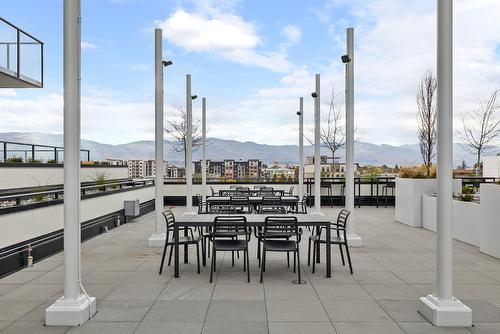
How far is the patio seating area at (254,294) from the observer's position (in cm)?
342

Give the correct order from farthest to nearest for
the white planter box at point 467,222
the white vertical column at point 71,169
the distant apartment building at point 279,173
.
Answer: the distant apartment building at point 279,173 → the white planter box at point 467,222 → the white vertical column at point 71,169

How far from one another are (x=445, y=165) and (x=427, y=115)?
11059 mm

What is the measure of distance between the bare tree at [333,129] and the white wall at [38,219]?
10.9 meters

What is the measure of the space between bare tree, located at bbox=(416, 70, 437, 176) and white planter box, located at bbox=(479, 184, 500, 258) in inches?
281

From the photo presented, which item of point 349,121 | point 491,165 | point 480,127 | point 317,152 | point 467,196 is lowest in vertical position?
point 467,196

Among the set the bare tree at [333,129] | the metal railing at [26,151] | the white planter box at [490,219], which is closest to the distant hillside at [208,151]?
the metal railing at [26,151]

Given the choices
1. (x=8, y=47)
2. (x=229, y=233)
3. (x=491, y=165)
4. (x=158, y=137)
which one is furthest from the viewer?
(x=491, y=165)

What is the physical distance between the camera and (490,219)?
611 centimetres

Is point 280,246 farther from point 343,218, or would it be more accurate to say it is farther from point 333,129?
point 333,129

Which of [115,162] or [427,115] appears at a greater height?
[427,115]

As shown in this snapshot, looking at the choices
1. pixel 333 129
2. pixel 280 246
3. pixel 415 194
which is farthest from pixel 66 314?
pixel 333 129

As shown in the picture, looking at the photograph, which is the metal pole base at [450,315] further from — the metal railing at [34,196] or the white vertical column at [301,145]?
the white vertical column at [301,145]

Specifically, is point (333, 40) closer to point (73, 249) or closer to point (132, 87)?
point (73, 249)

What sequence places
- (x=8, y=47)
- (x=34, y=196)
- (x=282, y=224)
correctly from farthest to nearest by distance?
(x=8, y=47)
(x=34, y=196)
(x=282, y=224)
